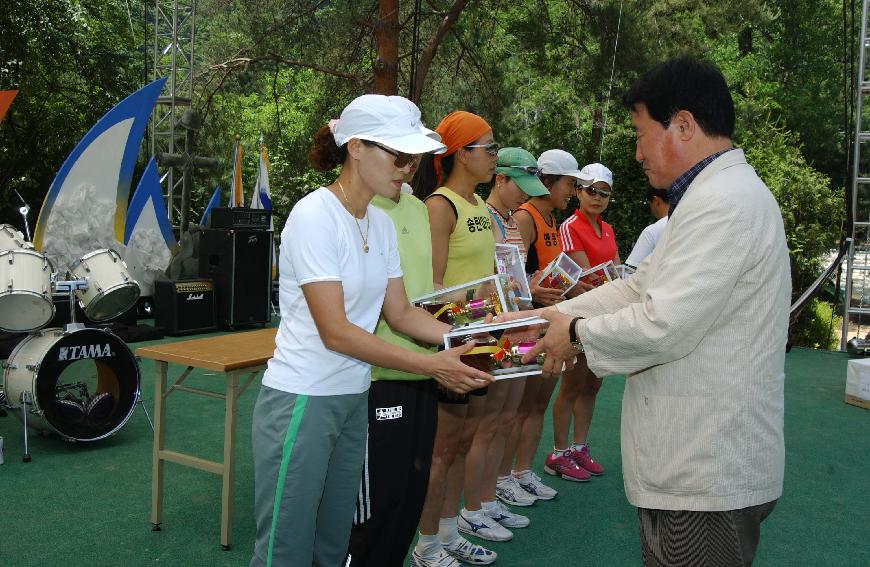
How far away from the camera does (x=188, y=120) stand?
37.6 ft

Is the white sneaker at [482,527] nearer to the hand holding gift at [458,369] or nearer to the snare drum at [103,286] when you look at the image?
the hand holding gift at [458,369]

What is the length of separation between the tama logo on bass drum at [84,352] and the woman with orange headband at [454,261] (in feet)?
8.47

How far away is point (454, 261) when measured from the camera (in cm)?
316

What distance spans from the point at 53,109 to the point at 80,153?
10017mm

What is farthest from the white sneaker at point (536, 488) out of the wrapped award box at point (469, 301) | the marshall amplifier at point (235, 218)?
the marshall amplifier at point (235, 218)

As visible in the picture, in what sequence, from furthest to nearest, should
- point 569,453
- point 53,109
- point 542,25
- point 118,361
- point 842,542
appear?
point 53,109
point 542,25
point 118,361
point 569,453
point 842,542

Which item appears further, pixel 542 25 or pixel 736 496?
pixel 542 25

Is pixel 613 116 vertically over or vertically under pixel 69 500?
over

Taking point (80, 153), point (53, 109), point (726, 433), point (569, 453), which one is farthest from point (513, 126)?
point (726, 433)

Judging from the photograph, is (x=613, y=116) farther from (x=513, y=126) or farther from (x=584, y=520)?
(x=584, y=520)

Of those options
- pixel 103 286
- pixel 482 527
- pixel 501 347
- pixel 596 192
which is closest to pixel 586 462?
pixel 482 527

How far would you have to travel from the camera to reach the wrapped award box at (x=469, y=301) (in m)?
2.38

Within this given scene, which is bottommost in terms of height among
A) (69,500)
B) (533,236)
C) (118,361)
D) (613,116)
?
(69,500)

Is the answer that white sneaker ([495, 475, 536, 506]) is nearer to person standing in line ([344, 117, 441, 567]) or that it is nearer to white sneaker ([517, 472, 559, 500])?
white sneaker ([517, 472, 559, 500])
